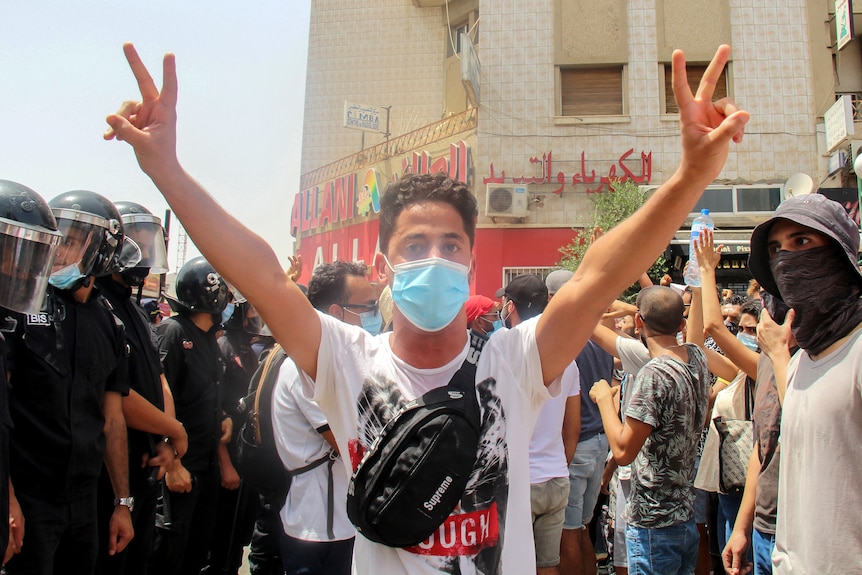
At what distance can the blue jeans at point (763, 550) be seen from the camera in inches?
106

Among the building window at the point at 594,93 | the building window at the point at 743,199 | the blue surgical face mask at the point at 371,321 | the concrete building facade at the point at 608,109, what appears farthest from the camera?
the building window at the point at 594,93

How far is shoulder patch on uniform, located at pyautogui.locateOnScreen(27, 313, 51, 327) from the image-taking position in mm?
2985

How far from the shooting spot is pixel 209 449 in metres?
4.59

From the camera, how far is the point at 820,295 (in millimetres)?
2260

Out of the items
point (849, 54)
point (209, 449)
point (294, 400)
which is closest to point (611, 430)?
point (294, 400)

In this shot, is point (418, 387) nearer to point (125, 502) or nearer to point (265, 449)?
point (265, 449)

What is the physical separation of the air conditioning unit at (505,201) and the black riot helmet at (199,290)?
518 inches

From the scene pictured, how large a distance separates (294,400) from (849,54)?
20.3 meters

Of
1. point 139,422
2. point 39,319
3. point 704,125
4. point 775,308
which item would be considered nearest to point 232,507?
point 139,422

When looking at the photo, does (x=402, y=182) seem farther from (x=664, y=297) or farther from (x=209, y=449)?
(x=209, y=449)

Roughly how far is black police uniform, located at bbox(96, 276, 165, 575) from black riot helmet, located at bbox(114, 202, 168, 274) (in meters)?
0.33

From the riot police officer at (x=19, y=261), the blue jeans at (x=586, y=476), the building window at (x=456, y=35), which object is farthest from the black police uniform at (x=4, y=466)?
the building window at (x=456, y=35)

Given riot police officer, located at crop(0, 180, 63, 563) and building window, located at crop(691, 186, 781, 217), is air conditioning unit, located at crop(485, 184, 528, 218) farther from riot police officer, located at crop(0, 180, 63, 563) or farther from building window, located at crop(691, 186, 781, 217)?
riot police officer, located at crop(0, 180, 63, 563)

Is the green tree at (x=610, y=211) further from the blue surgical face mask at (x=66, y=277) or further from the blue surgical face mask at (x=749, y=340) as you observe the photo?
the blue surgical face mask at (x=66, y=277)
